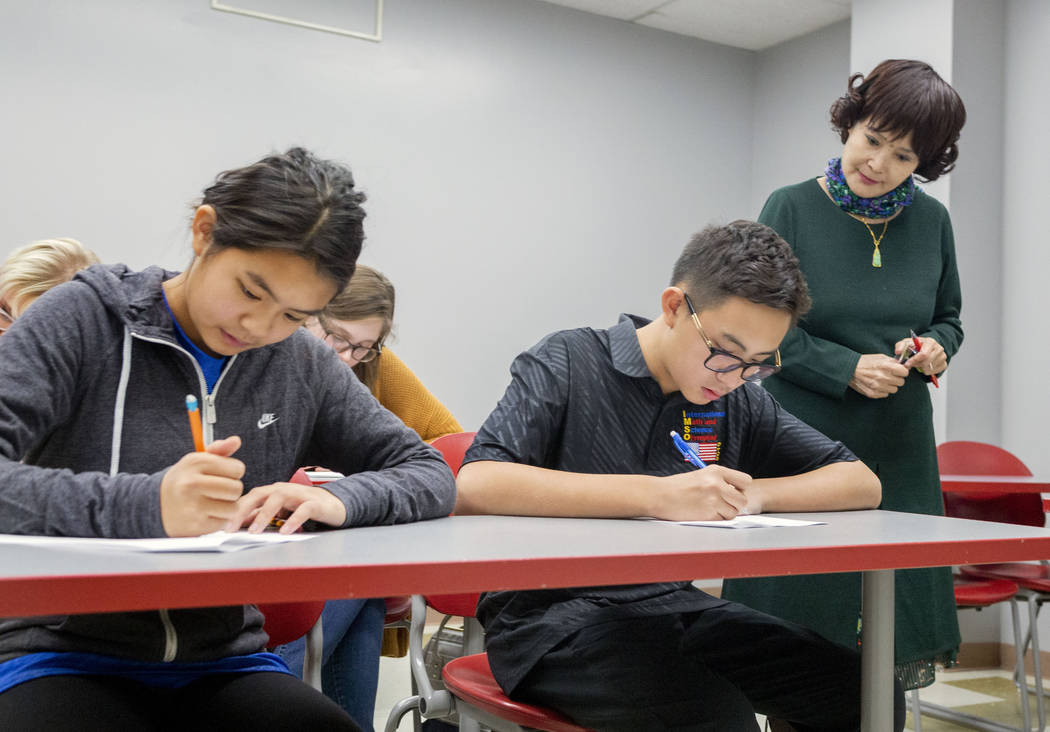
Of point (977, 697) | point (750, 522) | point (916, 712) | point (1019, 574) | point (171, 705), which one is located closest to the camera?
point (171, 705)

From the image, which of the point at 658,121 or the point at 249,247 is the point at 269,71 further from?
the point at 249,247

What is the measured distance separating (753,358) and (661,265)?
3.73m

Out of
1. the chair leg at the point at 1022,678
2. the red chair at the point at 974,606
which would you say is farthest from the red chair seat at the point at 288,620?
the chair leg at the point at 1022,678

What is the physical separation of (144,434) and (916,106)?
61.0 inches

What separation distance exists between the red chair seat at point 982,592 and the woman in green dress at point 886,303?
931mm

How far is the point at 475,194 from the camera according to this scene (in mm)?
4578

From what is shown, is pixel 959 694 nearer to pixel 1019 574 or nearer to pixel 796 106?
pixel 1019 574

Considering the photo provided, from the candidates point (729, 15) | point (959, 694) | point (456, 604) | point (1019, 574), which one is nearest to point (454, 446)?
point (456, 604)

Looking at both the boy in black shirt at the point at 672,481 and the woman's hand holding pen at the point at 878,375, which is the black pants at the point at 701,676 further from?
the woman's hand holding pen at the point at 878,375

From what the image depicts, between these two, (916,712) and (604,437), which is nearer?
(604,437)

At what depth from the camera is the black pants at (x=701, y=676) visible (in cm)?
115

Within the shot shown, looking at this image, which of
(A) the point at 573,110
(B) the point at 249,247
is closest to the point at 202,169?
(A) the point at 573,110

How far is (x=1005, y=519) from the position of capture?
3039 millimetres

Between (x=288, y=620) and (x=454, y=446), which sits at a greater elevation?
(x=454, y=446)
